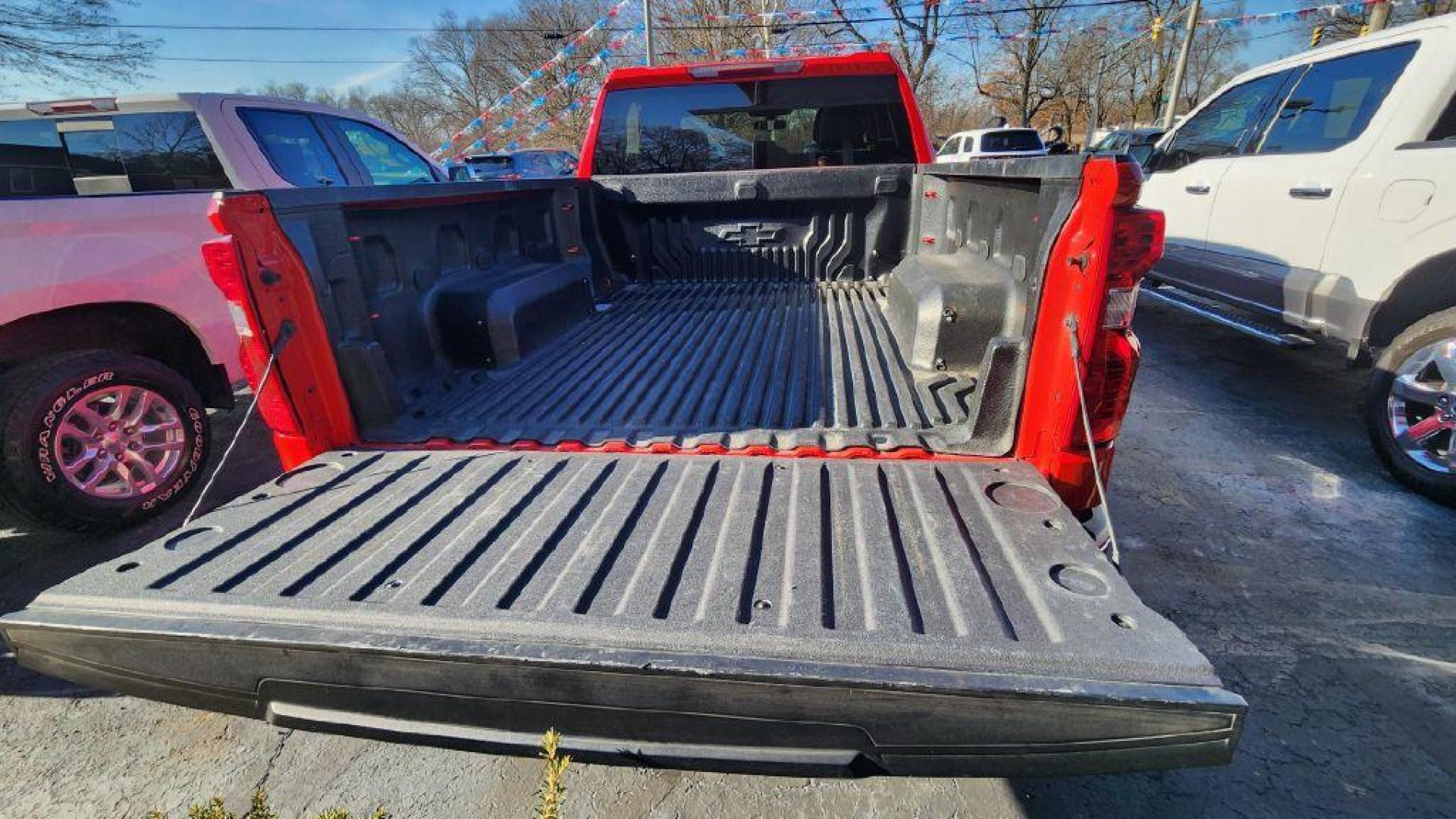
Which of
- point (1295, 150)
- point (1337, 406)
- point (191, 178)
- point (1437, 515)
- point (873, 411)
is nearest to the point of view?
point (873, 411)

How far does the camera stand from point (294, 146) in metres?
4.49

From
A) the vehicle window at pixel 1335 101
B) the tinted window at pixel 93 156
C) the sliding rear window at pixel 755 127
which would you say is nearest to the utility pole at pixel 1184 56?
the vehicle window at pixel 1335 101

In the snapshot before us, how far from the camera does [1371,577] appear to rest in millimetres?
2881

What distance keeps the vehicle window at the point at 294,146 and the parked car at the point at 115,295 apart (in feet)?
0.05

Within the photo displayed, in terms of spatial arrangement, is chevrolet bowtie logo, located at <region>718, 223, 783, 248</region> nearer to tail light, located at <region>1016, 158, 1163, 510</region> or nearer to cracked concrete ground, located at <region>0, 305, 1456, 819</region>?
cracked concrete ground, located at <region>0, 305, 1456, 819</region>

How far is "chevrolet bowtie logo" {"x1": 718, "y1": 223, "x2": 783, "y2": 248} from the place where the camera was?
471 centimetres

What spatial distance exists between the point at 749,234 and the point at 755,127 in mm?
730

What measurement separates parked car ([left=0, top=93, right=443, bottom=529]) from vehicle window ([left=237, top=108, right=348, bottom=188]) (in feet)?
0.05

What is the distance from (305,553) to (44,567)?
2907 mm

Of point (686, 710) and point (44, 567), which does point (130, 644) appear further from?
point (44, 567)

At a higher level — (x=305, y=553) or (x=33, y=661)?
(x=305, y=553)

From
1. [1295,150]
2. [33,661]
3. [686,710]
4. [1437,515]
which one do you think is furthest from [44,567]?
[1295,150]

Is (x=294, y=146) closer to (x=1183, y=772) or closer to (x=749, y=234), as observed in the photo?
(x=749, y=234)

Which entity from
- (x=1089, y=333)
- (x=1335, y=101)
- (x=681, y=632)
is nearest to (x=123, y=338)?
→ (x=681, y=632)
